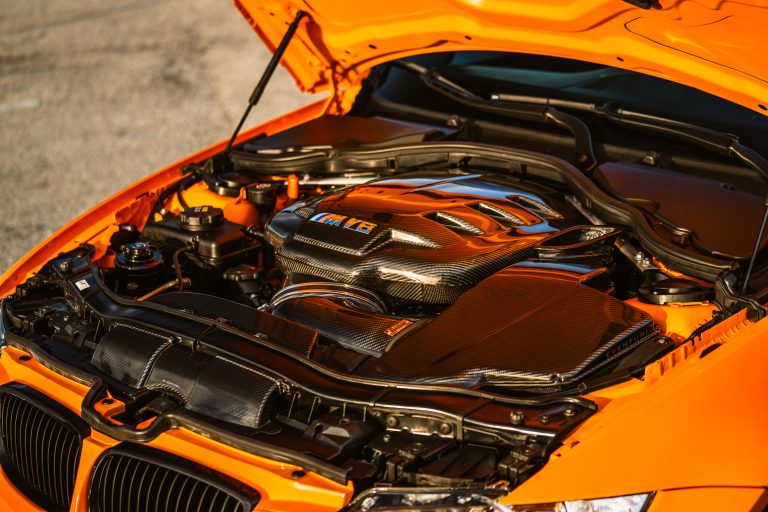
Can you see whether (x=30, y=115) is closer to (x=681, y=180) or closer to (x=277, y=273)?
(x=277, y=273)

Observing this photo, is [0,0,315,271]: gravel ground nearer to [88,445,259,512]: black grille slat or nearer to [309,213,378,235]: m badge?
[309,213,378,235]: m badge

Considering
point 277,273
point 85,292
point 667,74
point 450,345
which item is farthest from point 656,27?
point 85,292

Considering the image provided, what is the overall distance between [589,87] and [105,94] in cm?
629

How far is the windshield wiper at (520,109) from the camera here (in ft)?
10.6

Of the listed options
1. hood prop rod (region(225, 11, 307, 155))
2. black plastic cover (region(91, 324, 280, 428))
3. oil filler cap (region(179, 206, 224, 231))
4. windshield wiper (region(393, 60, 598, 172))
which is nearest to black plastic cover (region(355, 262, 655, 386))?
black plastic cover (region(91, 324, 280, 428))

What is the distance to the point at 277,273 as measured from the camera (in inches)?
130

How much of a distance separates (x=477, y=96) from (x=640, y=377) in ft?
5.60

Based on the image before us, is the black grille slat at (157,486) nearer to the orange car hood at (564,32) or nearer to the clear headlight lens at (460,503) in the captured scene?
the clear headlight lens at (460,503)

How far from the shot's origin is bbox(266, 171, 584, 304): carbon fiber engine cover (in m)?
2.70

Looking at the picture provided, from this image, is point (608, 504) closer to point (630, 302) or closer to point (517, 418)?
point (517, 418)

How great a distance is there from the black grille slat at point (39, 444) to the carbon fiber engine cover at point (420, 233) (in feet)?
2.62

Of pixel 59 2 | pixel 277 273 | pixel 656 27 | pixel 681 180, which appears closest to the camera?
pixel 656 27

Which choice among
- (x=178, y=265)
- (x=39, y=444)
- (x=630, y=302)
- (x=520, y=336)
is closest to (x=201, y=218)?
(x=178, y=265)

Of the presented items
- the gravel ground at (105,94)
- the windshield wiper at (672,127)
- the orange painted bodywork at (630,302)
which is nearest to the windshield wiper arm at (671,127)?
the windshield wiper at (672,127)
